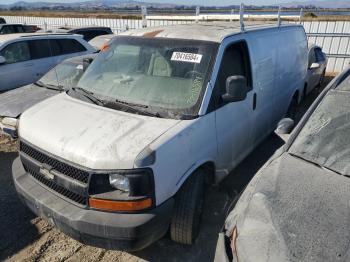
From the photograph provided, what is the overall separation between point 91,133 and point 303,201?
69.0 inches

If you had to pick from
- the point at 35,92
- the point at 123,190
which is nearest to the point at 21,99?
the point at 35,92

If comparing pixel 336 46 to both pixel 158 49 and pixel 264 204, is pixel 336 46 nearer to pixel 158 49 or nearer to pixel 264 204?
pixel 158 49

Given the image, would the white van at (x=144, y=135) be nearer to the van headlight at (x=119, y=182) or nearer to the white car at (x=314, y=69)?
the van headlight at (x=119, y=182)

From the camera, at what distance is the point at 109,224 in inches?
98.1

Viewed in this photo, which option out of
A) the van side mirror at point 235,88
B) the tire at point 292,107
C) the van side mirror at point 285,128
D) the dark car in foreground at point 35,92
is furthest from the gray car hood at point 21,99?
the tire at point 292,107

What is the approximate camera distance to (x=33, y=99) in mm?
5793

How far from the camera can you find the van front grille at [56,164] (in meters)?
2.61

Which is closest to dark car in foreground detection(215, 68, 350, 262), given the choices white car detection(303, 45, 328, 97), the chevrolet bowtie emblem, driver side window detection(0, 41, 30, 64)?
the chevrolet bowtie emblem

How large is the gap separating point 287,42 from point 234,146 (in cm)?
254

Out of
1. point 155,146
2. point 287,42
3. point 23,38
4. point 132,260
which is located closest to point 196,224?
point 132,260

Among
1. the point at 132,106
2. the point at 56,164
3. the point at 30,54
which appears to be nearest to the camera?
the point at 56,164

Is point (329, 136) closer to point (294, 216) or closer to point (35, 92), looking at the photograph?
point (294, 216)

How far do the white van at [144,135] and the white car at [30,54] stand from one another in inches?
194

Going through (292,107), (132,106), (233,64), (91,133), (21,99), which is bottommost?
(292,107)
